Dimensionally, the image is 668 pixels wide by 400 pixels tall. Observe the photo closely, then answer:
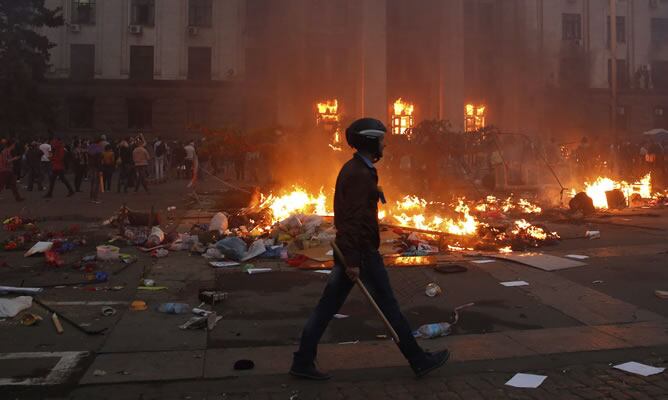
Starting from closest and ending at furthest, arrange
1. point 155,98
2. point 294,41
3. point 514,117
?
point 294,41 < point 514,117 < point 155,98

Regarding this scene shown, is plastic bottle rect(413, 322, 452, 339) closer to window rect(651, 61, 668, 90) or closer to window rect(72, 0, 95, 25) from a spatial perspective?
window rect(72, 0, 95, 25)

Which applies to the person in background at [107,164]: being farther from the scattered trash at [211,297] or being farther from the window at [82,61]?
the window at [82,61]

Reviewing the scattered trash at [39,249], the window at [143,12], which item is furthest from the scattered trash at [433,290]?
the window at [143,12]

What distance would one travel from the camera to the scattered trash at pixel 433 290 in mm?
5602

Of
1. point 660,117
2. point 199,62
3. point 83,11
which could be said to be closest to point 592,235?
point 199,62

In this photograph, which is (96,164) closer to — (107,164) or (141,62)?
(107,164)

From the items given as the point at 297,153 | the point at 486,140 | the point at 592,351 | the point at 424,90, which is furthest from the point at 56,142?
the point at 424,90

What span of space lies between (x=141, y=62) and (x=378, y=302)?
31.0 metres

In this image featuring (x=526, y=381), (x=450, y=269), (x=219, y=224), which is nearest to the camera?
(x=526, y=381)

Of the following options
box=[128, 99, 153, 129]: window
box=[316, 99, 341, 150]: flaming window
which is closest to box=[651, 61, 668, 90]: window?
box=[316, 99, 341, 150]: flaming window

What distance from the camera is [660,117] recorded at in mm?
35500

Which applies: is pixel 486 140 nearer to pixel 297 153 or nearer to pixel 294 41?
pixel 297 153

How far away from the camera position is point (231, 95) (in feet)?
97.1

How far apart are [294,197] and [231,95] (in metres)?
19.6
